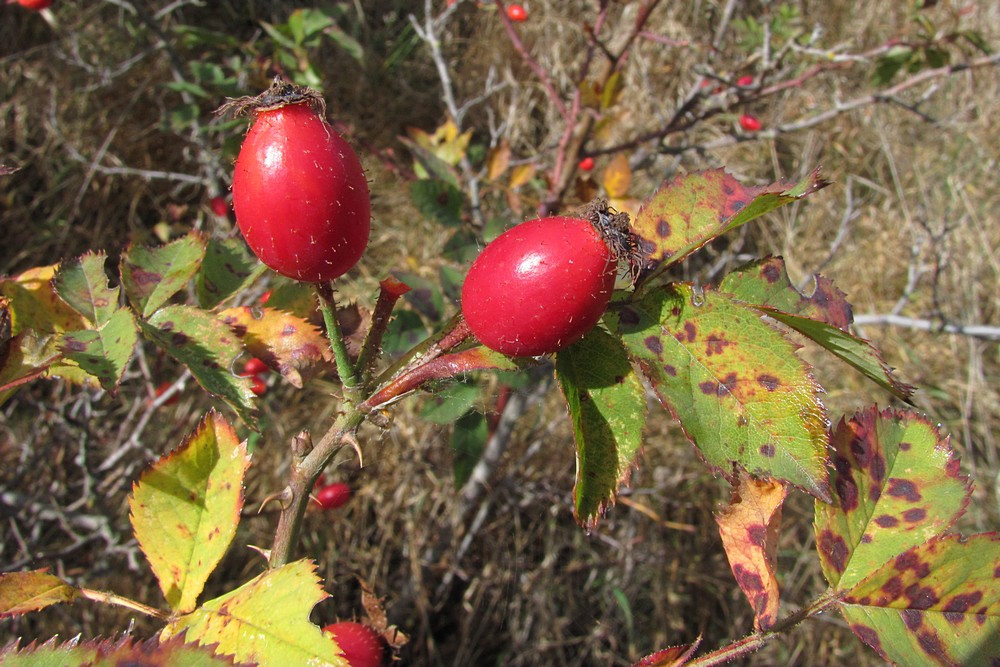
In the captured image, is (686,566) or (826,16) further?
(826,16)

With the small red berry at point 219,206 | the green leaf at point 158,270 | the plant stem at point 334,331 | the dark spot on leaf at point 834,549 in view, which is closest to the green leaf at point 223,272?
the green leaf at point 158,270

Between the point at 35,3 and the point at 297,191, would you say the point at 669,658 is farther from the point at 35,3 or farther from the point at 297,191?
the point at 35,3

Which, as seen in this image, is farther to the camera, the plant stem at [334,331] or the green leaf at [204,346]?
the green leaf at [204,346]

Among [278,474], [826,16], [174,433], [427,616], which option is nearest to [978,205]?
[826,16]

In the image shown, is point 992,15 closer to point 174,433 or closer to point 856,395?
point 856,395

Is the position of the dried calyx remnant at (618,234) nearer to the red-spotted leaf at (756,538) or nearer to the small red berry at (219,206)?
the red-spotted leaf at (756,538)

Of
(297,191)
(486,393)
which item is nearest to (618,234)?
(297,191)
